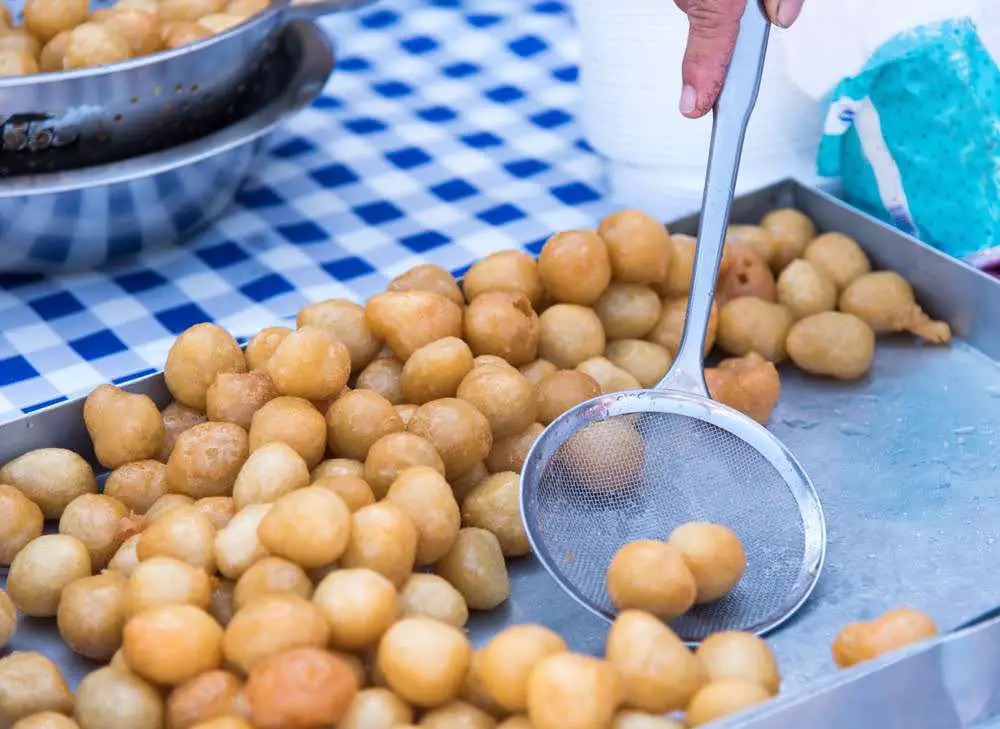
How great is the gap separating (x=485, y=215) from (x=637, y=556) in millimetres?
673

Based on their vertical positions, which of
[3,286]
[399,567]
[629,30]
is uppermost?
[629,30]

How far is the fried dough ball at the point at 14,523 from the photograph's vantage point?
82 centimetres

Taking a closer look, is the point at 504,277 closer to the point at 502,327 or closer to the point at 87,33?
the point at 502,327

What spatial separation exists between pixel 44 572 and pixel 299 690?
263mm

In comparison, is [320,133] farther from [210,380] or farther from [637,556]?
[637,556]

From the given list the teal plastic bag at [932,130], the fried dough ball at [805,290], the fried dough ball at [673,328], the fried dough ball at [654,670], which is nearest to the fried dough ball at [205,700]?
the fried dough ball at [654,670]

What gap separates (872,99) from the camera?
120cm

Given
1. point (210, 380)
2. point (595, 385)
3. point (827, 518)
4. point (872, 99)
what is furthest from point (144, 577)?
point (872, 99)

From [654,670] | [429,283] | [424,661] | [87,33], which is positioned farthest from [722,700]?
[87,33]

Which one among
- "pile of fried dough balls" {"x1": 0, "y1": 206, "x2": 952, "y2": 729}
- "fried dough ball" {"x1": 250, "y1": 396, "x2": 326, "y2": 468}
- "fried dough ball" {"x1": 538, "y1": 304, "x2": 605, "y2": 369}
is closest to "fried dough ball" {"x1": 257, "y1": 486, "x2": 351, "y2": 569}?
"pile of fried dough balls" {"x1": 0, "y1": 206, "x2": 952, "y2": 729}

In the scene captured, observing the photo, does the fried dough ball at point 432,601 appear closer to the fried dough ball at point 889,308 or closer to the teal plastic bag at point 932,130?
the fried dough ball at point 889,308

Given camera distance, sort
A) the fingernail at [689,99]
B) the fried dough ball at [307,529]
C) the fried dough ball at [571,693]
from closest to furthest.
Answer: the fried dough ball at [571,693] < the fried dough ball at [307,529] < the fingernail at [689,99]

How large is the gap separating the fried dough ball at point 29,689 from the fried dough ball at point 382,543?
18 centimetres

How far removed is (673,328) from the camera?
1052 millimetres
